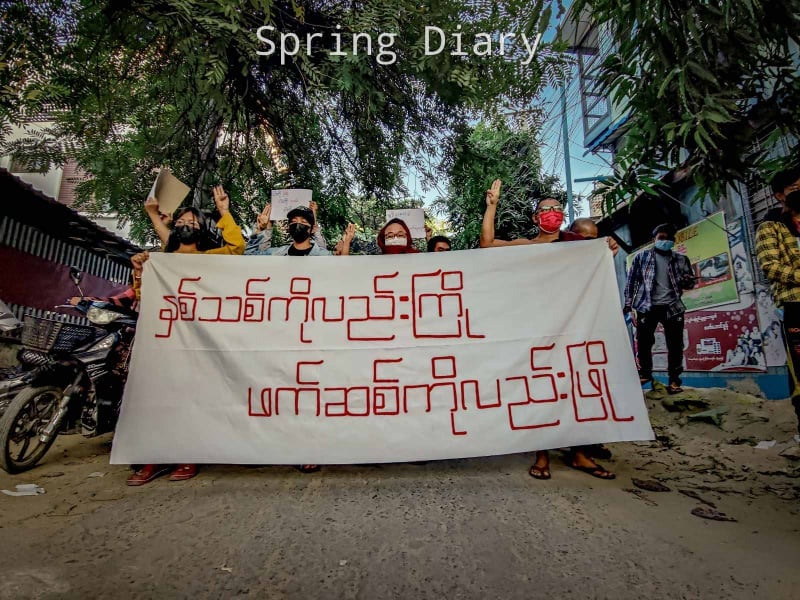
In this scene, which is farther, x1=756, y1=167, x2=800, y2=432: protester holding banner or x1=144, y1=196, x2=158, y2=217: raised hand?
x1=144, y1=196, x2=158, y2=217: raised hand

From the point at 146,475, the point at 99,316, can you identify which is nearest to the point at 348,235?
the point at 99,316

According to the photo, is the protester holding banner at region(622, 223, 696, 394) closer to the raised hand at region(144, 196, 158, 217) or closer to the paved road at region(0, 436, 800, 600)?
the paved road at region(0, 436, 800, 600)

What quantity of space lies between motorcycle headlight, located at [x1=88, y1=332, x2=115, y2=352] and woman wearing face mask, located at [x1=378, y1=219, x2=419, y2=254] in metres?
2.12

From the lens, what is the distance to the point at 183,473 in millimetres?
2418

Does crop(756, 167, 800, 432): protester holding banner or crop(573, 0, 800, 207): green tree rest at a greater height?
crop(573, 0, 800, 207): green tree

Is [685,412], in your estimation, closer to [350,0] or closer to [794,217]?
[794,217]

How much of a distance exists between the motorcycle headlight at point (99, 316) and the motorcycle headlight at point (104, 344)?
111 mm

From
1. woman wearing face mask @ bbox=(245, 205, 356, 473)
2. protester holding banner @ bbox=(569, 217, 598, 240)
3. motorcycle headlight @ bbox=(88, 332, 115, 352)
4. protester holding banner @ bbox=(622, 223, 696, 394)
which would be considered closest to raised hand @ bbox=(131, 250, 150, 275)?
motorcycle headlight @ bbox=(88, 332, 115, 352)

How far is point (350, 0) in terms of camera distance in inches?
168

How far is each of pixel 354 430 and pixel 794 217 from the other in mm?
2772

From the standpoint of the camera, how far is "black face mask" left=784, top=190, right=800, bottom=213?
212cm

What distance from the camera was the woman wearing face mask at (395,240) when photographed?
3003mm

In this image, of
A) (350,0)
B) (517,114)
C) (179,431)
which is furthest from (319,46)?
(179,431)

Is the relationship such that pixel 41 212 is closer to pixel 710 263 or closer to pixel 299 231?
pixel 299 231
